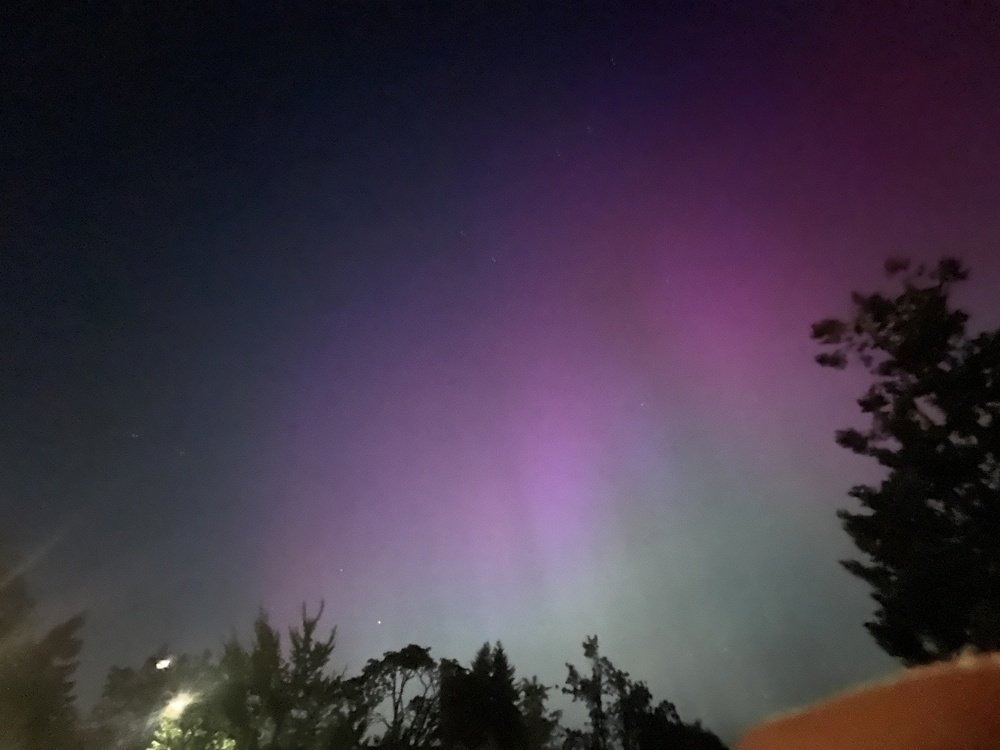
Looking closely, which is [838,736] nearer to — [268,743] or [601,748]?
[268,743]

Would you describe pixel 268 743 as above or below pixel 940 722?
above

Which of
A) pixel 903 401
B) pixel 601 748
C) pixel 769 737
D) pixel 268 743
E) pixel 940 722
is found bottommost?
pixel 940 722

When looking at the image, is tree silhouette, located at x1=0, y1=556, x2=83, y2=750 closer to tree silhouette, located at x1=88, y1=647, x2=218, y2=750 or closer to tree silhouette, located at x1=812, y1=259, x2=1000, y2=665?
tree silhouette, located at x1=88, y1=647, x2=218, y2=750

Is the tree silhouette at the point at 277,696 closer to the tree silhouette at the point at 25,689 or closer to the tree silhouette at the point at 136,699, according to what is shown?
the tree silhouette at the point at 136,699

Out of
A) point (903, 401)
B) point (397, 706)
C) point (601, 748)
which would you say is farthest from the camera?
point (601, 748)

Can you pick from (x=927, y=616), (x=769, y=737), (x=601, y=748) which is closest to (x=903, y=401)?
(x=927, y=616)

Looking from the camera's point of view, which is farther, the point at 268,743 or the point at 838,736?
the point at 268,743

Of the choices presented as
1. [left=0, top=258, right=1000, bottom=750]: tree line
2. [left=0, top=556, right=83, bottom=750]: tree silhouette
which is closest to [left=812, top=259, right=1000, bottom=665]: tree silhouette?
[left=0, top=258, right=1000, bottom=750]: tree line

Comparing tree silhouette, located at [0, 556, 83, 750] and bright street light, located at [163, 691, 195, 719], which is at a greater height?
tree silhouette, located at [0, 556, 83, 750]

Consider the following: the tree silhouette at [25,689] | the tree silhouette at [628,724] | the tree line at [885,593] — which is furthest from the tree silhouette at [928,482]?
the tree silhouette at [25,689]

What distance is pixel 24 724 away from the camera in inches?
1324

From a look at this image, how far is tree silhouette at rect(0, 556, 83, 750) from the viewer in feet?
109

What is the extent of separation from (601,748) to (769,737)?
137 feet

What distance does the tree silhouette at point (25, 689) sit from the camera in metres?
33.3
